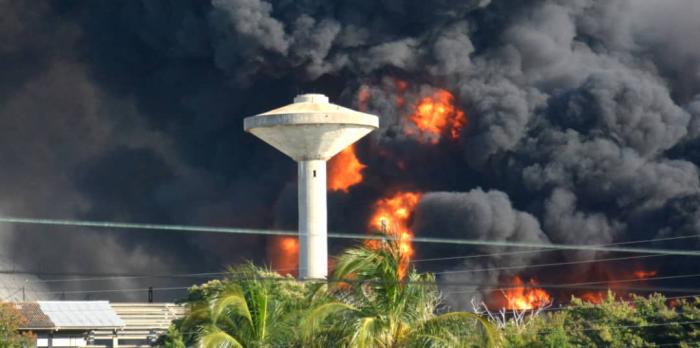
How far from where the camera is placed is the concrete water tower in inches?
4035

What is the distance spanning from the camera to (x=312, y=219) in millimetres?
103562

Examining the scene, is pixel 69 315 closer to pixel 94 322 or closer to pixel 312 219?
pixel 94 322

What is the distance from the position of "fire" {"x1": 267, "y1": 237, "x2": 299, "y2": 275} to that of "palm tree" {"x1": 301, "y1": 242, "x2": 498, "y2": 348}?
259 ft

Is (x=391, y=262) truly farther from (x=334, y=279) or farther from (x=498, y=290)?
(x=498, y=290)

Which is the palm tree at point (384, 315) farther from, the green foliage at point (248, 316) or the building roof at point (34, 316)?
the building roof at point (34, 316)

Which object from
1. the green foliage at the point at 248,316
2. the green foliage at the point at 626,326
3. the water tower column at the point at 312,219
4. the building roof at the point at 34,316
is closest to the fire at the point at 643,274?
the water tower column at the point at 312,219

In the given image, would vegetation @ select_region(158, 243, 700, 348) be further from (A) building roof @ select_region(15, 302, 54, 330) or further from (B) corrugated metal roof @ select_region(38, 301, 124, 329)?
(B) corrugated metal roof @ select_region(38, 301, 124, 329)

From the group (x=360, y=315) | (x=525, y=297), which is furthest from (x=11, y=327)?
(x=525, y=297)

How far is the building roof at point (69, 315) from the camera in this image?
94.7 m

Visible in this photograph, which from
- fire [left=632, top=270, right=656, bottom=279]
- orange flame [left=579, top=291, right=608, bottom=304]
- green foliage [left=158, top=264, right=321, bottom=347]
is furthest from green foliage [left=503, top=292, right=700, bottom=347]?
green foliage [left=158, top=264, right=321, bottom=347]

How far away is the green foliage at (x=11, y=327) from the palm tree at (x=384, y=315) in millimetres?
34451

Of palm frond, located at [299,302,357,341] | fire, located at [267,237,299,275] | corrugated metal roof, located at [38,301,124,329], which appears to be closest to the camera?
palm frond, located at [299,302,357,341]

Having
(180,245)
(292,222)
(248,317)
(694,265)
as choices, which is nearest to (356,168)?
(292,222)

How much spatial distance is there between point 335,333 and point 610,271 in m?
82.1
